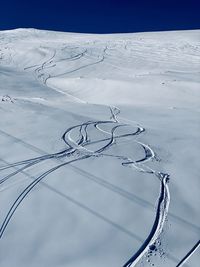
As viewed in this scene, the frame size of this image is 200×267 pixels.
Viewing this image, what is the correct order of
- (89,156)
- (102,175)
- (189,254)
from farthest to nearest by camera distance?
(89,156) → (102,175) → (189,254)

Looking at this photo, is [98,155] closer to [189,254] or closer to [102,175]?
[102,175]

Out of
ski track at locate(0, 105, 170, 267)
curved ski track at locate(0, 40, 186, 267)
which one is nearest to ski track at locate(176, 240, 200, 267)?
curved ski track at locate(0, 40, 186, 267)

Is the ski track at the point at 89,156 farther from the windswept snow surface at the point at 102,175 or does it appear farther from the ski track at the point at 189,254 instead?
the ski track at the point at 189,254

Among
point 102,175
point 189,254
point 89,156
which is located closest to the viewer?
point 189,254

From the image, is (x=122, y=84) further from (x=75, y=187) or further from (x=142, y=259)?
(x=142, y=259)

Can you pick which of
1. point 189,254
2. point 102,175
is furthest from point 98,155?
point 189,254

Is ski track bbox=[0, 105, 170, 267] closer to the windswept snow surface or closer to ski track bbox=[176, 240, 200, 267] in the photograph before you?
the windswept snow surface

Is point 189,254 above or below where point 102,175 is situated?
below

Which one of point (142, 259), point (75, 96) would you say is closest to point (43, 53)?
point (75, 96)
